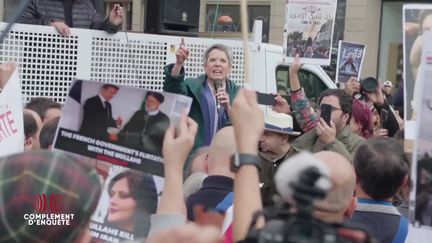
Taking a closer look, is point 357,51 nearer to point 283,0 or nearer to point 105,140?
point 105,140

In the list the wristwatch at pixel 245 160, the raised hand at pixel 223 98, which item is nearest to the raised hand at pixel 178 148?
the wristwatch at pixel 245 160

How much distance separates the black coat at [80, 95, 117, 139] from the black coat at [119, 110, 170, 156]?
6 cm

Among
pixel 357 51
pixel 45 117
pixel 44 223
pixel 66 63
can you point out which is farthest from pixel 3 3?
pixel 44 223

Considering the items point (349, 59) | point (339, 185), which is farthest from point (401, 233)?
point (349, 59)

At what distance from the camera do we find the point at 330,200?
2.43 m

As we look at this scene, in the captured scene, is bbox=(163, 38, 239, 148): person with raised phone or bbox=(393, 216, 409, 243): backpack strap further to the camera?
bbox=(163, 38, 239, 148): person with raised phone

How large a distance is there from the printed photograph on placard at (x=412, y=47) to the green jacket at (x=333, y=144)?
838 millimetres

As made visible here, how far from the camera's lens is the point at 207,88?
569cm

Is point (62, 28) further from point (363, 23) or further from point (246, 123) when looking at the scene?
point (363, 23)

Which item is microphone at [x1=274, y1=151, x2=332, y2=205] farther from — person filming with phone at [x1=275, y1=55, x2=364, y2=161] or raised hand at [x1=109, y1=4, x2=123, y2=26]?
raised hand at [x1=109, y1=4, x2=123, y2=26]

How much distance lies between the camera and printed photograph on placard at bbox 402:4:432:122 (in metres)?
3.37

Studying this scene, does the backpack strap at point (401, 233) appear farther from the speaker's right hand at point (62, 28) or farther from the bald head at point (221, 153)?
the speaker's right hand at point (62, 28)

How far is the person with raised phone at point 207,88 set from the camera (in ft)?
18.1

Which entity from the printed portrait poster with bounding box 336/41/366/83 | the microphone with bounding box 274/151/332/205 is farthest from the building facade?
the microphone with bounding box 274/151/332/205
